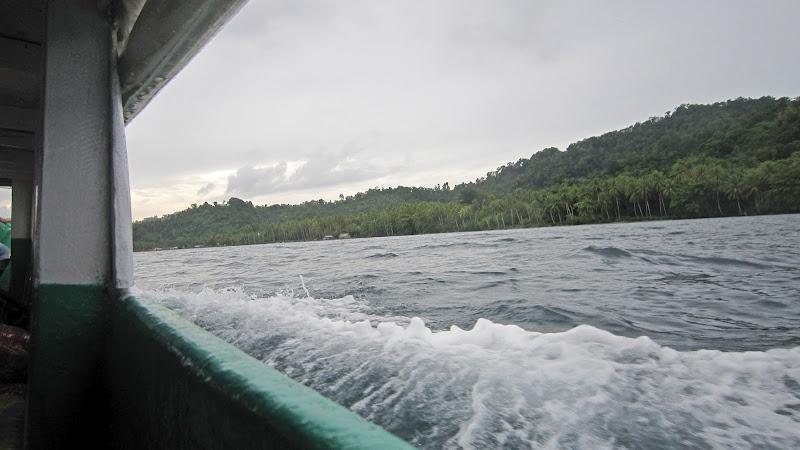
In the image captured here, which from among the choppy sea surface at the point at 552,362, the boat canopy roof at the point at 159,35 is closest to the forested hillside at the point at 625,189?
the choppy sea surface at the point at 552,362

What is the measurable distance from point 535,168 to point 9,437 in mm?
117521

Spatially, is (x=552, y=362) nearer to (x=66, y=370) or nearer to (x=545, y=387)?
(x=545, y=387)

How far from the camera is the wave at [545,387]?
81.2 inches

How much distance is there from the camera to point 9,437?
2.48 metres

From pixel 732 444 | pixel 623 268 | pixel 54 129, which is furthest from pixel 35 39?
pixel 623 268

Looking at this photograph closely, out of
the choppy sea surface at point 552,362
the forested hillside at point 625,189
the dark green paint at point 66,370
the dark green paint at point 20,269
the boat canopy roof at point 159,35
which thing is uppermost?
the forested hillside at point 625,189

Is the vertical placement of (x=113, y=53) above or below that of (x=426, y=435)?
above

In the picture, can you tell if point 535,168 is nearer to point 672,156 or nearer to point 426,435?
point 672,156

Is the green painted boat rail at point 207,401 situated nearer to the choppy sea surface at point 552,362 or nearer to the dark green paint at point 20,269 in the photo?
the choppy sea surface at point 552,362

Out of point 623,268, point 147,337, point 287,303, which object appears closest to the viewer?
point 147,337

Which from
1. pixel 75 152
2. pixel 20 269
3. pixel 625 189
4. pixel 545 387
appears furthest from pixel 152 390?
pixel 625 189

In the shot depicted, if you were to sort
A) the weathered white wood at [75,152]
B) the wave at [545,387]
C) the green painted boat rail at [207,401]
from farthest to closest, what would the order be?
the weathered white wood at [75,152], the wave at [545,387], the green painted boat rail at [207,401]

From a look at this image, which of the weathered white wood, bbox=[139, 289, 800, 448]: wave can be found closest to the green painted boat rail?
the weathered white wood

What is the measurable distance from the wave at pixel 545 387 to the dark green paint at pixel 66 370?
1.21 metres
